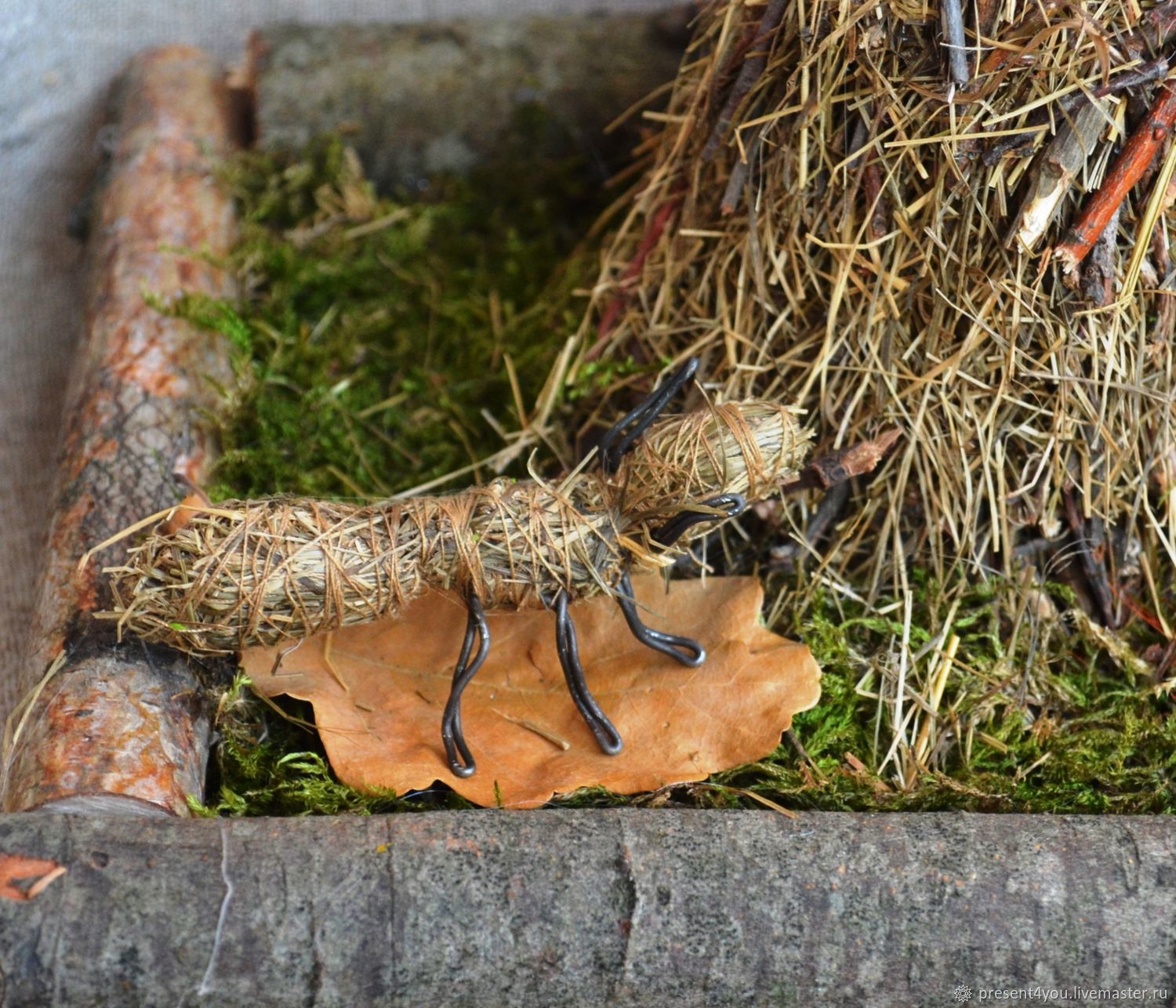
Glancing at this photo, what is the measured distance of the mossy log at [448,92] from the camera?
7.93 feet

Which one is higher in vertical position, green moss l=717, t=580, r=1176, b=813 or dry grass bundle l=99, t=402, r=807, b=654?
dry grass bundle l=99, t=402, r=807, b=654

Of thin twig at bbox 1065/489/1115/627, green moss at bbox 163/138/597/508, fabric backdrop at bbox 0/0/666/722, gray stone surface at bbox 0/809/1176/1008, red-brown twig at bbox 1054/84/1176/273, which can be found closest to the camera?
gray stone surface at bbox 0/809/1176/1008

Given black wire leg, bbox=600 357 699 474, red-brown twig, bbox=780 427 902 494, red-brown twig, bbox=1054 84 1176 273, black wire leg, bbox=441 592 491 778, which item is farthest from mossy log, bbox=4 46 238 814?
red-brown twig, bbox=1054 84 1176 273

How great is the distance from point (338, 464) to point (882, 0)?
1.16 m

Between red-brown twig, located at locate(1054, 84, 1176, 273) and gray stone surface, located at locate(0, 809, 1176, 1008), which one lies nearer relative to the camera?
gray stone surface, located at locate(0, 809, 1176, 1008)

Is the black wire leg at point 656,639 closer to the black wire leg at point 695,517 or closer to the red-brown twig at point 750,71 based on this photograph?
the black wire leg at point 695,517

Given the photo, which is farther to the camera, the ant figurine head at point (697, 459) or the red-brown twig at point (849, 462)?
the red-brown twig at point (849, 462)

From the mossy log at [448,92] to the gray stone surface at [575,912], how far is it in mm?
1624

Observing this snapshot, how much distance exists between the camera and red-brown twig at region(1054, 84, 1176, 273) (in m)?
1.53

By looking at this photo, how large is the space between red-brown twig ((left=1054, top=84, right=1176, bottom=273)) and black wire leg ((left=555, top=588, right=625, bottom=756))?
2.86 feet

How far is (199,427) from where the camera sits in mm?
1874

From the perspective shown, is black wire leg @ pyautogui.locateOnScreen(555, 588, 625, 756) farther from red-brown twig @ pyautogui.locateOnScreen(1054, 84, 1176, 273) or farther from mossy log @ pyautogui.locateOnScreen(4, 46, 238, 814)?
red-brown twig @ pyautogui.locateOnScreen(1054, 84, 1176, 273)

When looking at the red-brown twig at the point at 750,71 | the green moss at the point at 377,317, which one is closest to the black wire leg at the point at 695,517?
the green moss at the point at 377,317

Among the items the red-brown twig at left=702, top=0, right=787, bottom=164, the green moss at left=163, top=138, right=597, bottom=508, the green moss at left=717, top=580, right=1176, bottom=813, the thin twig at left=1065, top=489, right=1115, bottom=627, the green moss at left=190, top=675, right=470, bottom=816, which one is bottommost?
the green moss at left=717, top=580, right=1176, bottom=813
